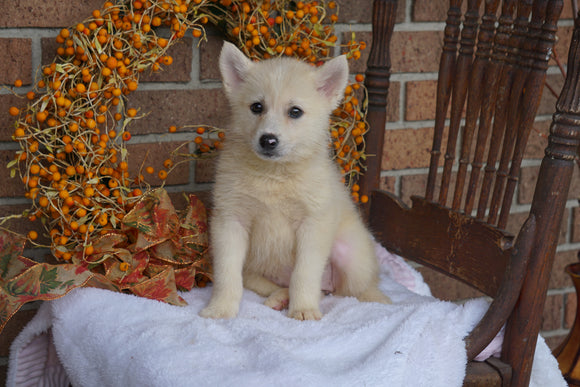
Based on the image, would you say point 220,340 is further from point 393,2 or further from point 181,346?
point 393,2

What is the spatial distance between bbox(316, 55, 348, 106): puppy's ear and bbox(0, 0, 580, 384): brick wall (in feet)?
1.16

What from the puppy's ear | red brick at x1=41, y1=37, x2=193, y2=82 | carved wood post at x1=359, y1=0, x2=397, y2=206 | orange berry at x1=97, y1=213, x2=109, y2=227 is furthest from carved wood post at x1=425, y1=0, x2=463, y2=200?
orange berry at x1=97, y1=213, x2=109, y2=227

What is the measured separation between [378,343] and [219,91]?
2.63 ft

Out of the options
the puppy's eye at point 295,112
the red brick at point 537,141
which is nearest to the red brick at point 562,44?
the red brick at point 537,141

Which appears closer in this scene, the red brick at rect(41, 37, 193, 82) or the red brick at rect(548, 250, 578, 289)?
the red brick at rect(41, 37, 193, 82)

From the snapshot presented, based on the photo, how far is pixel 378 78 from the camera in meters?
1.59

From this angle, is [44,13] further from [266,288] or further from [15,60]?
[266,288]

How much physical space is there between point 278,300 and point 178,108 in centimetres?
56

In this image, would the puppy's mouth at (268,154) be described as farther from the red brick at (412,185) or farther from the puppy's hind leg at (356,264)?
the red brick at (412,185)

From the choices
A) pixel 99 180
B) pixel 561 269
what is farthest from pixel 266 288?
pixel 561 269

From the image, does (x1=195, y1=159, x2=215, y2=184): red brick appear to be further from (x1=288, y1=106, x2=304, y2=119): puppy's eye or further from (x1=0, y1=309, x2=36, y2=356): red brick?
(x1=0, y1=309, x2=36, y2=356): red brick

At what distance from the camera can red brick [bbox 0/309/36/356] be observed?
158 centimetres

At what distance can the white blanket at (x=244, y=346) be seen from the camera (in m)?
1.02

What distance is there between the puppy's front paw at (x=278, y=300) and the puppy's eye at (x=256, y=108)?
1.30 feet
